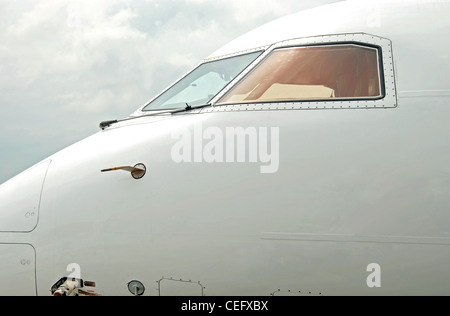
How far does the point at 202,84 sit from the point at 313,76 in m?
1.42

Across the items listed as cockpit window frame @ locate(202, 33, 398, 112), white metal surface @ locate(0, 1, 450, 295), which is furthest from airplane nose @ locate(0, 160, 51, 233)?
cockpit window frame @ locate(202, 33, 398, 112)

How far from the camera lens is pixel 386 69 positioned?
4.46 metres

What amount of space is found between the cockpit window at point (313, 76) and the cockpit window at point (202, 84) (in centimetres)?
23

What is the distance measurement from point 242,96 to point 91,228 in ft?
6.97

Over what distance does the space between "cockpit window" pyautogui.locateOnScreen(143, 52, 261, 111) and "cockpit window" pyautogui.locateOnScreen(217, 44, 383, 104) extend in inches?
9.0

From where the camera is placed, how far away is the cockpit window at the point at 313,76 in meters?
4.49

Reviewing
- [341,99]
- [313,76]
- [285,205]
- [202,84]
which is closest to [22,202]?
[202,84]

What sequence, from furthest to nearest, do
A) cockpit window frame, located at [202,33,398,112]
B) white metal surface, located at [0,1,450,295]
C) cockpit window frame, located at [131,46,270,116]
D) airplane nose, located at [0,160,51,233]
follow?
cockpit window frame, located at [131,46,270,116] < airplane nose, located at [0,160,51,233] < cockpit window frame, located at [202,33,398,112] < white metal surface, located at [0,1,450,295]

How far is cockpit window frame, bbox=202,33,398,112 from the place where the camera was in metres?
4.31

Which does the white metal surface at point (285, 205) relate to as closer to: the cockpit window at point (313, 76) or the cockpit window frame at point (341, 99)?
the cockpit window frame at point (341, 99)

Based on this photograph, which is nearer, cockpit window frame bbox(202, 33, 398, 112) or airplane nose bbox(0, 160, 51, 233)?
cockpit window frame bbox(202, 33, 398, 112)

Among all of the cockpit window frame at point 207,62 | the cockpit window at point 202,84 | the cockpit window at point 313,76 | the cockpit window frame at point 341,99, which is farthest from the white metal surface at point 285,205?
the cockpit window frame at point 207,62

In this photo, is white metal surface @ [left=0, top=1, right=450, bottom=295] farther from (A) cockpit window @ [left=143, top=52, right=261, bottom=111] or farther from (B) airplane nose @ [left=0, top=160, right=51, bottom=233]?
(A) cockpit window @ [left=143, top=52, right=261, bottom=111]
